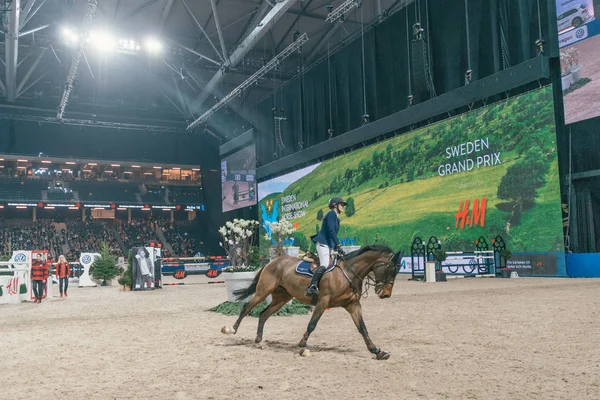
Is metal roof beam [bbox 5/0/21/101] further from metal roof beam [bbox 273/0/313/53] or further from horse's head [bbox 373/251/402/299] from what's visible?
horse's head [bbox 373/251/402/299]

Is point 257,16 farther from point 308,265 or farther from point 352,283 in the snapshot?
point 352,283

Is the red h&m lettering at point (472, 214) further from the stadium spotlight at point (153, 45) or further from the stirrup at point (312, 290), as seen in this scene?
the stadium spotlight at point (153, 45)

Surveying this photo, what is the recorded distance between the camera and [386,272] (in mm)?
6512

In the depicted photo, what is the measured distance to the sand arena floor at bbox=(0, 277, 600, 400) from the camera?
4.95 meters

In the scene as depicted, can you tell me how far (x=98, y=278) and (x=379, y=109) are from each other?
674 inches

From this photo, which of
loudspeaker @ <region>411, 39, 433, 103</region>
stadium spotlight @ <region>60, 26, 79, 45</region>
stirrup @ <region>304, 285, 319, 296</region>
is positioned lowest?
stirrup @ <region>304, 285, 319, 296</region>

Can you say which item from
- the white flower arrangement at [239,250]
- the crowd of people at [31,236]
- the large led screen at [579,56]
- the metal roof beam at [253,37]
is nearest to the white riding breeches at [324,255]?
the white flower arrangement at [239,250]

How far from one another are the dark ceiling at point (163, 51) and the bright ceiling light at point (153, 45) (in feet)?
1.58

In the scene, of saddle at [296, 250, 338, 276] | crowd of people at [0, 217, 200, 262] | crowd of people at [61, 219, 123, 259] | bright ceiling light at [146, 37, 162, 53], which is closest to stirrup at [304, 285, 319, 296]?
saddle at [296, 250, 338, 276]

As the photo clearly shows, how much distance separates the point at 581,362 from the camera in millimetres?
5793

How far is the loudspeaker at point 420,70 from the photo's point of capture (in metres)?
23.1

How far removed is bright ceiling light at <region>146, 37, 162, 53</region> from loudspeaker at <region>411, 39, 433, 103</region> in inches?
543

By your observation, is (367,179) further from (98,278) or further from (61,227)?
(61,227)

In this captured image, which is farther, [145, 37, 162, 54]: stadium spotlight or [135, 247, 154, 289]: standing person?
[145, 37, 162, 54]: stadium spotlight
